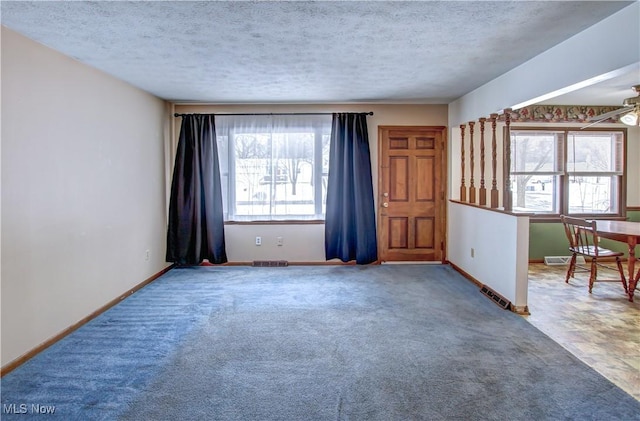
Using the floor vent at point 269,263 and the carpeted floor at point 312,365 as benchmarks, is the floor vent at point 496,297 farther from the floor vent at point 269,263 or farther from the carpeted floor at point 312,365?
the floor vent at point 269,263

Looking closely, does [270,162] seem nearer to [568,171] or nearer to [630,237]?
[630,237]

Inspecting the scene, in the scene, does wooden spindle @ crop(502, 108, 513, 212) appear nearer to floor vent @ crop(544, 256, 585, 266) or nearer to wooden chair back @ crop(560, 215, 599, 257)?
wooden chair back @ crop(560, 215, 599, 257)

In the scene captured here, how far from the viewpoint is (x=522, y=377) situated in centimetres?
268

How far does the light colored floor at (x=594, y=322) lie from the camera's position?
286 cm

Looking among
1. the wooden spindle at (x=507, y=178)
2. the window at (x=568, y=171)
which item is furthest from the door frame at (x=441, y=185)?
the wooden spindle at (x=507, y=178)

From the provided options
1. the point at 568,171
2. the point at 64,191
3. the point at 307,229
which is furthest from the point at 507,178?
the point at 64,191

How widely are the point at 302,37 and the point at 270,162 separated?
2.94 metres

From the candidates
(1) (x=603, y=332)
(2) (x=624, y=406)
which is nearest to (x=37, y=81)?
(2) (x=624, y=406)

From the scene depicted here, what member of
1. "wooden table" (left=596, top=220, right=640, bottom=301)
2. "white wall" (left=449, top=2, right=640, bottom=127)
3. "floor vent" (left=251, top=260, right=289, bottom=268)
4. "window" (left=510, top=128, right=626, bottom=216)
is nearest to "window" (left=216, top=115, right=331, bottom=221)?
"floor vent" (left=251, top=260, right=289, bottom=268)

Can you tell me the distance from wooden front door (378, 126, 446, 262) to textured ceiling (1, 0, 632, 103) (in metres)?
1.46

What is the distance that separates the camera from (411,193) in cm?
603

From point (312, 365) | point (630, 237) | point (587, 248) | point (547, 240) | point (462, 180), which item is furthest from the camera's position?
point (547, 240)

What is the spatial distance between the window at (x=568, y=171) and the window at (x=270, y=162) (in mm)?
3017

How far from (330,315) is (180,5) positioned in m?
2.76
